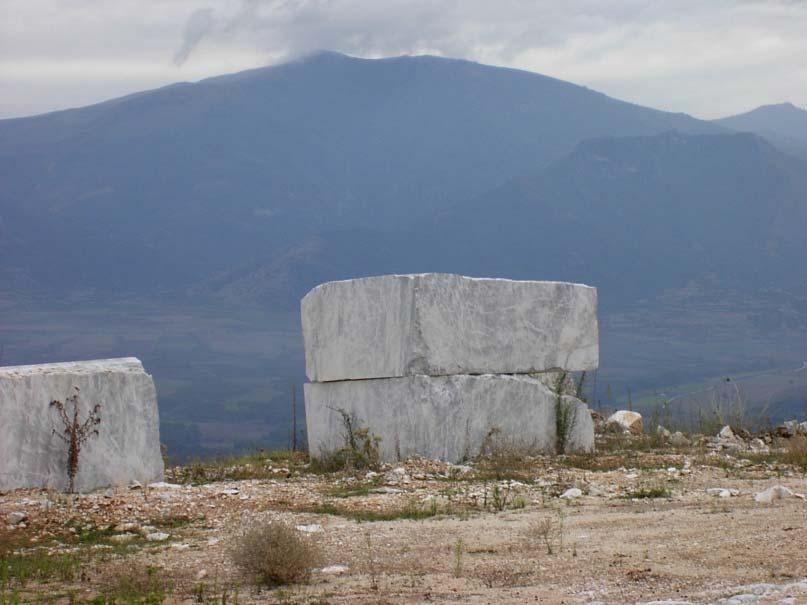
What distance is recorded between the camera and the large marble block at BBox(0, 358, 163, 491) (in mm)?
10883

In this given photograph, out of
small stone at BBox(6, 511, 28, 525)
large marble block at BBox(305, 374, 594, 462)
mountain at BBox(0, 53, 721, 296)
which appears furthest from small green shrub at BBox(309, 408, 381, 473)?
mountain at BBox(0, 53, 721, 296)

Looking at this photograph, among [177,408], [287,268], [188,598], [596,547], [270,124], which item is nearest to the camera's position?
[188,598]

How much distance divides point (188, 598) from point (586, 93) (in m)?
121

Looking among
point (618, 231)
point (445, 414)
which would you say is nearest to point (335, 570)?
point (445, 414)

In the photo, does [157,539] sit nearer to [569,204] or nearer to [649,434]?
[649,434]

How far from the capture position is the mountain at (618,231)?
281 ft

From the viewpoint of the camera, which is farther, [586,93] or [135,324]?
[586,93]

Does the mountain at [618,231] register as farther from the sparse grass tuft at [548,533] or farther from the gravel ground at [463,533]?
the sparse grass tuft at [548,533]

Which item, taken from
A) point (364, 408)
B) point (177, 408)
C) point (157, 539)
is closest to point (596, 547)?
point (157, 539)

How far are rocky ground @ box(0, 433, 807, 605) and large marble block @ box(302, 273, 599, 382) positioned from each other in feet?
4.03

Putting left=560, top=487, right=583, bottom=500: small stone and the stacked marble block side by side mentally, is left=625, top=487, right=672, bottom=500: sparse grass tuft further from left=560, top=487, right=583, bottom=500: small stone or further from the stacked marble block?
the stacked marble block

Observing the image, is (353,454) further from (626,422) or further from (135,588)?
(626,422)

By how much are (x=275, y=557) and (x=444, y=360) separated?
615 cm

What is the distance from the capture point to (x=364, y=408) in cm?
1298
